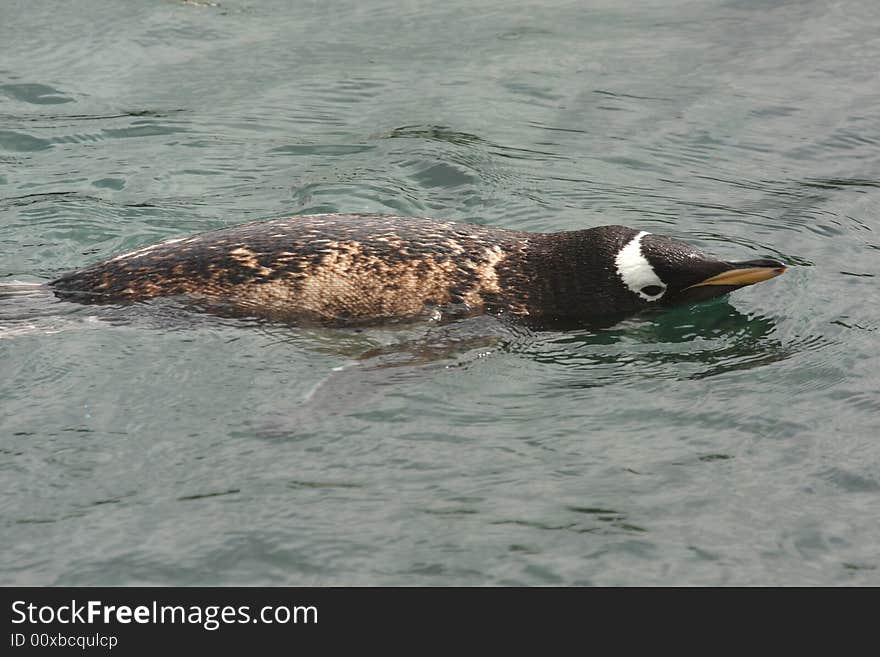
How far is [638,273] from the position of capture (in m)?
9.30

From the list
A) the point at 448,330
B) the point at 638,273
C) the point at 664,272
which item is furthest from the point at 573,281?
the point at 448,330

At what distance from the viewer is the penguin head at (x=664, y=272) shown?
9203 millimetres

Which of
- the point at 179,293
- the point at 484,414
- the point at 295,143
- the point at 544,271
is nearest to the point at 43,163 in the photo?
the point at 295,143

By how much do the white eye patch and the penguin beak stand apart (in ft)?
1.21

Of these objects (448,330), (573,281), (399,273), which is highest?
(399,273)

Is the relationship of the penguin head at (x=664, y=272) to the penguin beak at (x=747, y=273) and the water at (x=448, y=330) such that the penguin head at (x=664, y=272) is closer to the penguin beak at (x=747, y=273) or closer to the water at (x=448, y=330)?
the penguin beak at (x=747, y=273)

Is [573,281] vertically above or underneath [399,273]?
underneath

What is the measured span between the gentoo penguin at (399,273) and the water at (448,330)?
21 centimetres

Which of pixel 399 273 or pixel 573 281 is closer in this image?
pixel 399 273

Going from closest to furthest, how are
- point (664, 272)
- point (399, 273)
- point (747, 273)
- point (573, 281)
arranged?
point (747, 273), point (399, 273), point (664, 272), point (573, 281)

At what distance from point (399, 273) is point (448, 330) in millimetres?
536

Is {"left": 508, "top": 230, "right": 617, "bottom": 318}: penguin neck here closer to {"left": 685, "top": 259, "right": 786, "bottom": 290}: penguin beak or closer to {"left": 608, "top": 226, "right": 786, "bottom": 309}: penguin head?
{"left": 608, "top": 226, "right": 786, "bottom": 309}: penguin head

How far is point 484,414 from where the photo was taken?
7.99 m

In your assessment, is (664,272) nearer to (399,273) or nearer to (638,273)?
(638,273)
